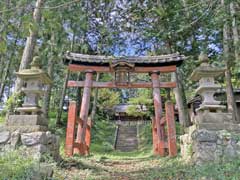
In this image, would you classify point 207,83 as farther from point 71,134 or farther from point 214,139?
point 71,134

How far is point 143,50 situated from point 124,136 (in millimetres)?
8824

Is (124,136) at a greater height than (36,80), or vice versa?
(36,80)

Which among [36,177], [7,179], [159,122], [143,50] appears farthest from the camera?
[143,50]

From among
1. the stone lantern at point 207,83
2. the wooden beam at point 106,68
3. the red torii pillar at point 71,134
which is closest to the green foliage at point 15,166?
the red torii pillar at point 71,134

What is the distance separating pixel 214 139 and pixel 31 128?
3.83 m

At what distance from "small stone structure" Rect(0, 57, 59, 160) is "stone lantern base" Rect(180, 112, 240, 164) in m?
3.17

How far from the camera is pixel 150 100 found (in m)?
19.7

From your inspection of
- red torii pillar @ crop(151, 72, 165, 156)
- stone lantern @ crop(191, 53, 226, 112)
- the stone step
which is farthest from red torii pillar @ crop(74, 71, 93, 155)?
the stone step

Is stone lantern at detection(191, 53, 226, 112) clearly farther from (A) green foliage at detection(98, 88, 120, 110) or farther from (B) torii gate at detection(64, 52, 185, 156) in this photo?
(A) green foliage at detection(98, 88, 120, 110)

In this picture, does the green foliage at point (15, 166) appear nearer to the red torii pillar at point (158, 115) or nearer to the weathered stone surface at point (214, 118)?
the weathered stone surface at point (214, 118)

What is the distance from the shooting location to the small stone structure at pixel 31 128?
5699 mm

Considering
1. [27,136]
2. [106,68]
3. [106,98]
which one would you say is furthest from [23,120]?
[106,98]

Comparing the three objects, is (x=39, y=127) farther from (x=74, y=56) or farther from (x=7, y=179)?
(x=74, y=56)

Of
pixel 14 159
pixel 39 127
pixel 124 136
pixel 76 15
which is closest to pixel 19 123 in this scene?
pixel 39 127
